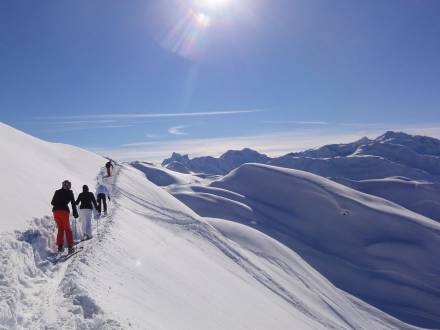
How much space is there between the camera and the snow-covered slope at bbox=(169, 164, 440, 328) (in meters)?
76.4

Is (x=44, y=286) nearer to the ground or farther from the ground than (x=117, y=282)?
farther from the ground

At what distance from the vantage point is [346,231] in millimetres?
96438

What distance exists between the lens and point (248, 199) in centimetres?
11262

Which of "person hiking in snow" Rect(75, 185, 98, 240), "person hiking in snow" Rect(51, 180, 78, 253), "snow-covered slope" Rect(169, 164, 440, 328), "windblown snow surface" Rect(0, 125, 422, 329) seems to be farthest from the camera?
"snow-covered slope" Rect(169, 164, 440, 328)

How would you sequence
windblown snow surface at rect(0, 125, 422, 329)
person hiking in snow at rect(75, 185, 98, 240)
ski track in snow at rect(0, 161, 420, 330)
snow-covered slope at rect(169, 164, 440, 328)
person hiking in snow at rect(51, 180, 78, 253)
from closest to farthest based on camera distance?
1. ski track in snow at rect(0, 161, 420, 330)
2. windblown snow surface at rect(0, 125, 422, 329)
3. person hiking in snow at rect(51, 180, 78, 253)
4. person hiking in snow at rect(75, 185, 98, 240)
5. snow-covered slope at rect(169, 164, 440, 328)

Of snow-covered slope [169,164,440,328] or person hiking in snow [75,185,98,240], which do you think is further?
snow-covered slope [169,164,440,328]

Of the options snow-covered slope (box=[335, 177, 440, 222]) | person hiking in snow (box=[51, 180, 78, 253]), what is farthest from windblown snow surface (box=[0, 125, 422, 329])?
snow-covered slope (box=[335, 177, 440, 222])

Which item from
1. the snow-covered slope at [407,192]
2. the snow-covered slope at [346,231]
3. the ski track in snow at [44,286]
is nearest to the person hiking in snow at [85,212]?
the ski track in snow at [44,286]

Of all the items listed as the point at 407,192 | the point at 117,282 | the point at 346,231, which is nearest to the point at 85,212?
the point at 117,282

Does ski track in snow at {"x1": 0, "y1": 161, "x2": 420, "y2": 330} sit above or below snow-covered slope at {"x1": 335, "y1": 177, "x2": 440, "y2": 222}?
above

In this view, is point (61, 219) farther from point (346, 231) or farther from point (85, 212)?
point (346, 231)

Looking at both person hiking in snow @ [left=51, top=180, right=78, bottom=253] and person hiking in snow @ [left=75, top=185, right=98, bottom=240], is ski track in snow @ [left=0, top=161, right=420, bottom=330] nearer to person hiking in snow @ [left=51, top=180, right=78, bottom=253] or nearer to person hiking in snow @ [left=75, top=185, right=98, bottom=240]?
person hiking in snow @ [left=51, top=180, right=78, bottom=253]

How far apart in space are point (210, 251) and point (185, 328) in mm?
19391

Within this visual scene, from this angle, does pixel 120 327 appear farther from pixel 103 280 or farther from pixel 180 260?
pixel 180 260
